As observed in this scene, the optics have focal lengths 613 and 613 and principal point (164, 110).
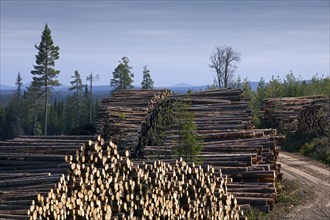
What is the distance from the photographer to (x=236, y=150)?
22.8m

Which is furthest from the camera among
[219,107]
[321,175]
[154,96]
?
[154,96]

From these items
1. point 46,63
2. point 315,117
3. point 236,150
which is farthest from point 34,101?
point 236,150

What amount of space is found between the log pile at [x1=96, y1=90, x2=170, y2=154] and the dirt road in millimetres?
7234

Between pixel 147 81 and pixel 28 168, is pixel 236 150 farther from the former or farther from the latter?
pixel 147 81

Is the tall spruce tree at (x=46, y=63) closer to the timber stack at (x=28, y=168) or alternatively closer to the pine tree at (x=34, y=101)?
the pine tree at (x=34, y=101)

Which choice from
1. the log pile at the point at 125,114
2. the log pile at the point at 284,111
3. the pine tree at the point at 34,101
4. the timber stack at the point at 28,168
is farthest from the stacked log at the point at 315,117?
the pine tree at the point at 34,101

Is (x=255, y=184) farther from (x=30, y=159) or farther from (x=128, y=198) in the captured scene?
(x=30, y=159)

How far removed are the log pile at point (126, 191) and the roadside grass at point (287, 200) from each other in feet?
6.17

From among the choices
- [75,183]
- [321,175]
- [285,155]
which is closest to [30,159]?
[75,183]

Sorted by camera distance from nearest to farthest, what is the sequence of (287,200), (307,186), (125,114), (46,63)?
(287,200) < (307,186) < (125,114) < (46,63)

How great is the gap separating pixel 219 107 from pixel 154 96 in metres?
5.01

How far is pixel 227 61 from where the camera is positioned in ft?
192

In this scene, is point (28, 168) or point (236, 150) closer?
point (28, 168)

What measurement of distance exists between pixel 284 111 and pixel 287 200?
20.5 meters
